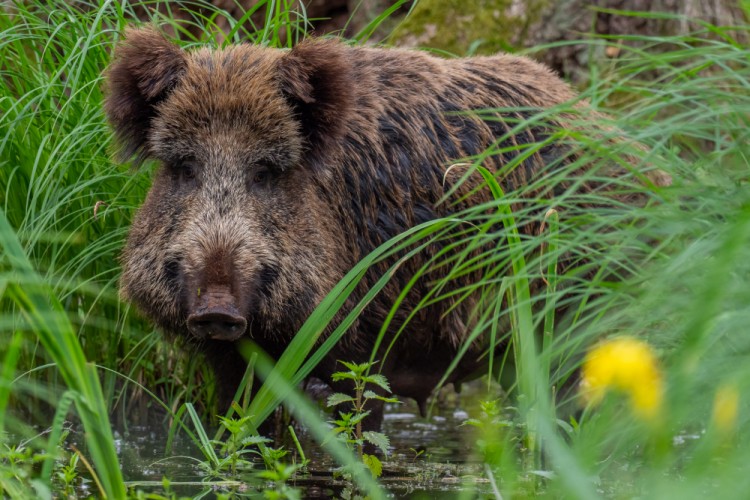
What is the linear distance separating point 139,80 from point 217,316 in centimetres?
115

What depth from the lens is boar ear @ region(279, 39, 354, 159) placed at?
4379 millimetres

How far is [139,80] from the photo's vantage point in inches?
174

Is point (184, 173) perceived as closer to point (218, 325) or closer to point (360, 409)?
point (218, 325)

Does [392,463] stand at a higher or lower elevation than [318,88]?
lower

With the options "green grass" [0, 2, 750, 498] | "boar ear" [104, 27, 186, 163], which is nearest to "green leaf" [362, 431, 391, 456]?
"green grass" [0, 2, 750, 498]

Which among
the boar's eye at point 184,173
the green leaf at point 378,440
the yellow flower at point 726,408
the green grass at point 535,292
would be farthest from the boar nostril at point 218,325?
the yellow flower at point 726,408

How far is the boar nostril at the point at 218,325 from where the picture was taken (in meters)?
3.79

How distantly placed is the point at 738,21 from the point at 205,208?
176 inches

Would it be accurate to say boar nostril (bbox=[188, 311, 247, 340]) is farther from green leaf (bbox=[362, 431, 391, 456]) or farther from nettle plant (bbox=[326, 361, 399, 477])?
green leaf (bbox=[362, 431, 391, 456])

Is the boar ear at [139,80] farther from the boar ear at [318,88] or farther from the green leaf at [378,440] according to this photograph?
the green leaf at [378,440]

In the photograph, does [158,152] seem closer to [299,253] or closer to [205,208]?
[205,208]

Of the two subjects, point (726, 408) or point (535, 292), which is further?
point (535, 292)

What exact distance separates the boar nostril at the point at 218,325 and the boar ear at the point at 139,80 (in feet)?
3.28

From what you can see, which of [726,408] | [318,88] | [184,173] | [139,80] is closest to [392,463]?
[184,173]
